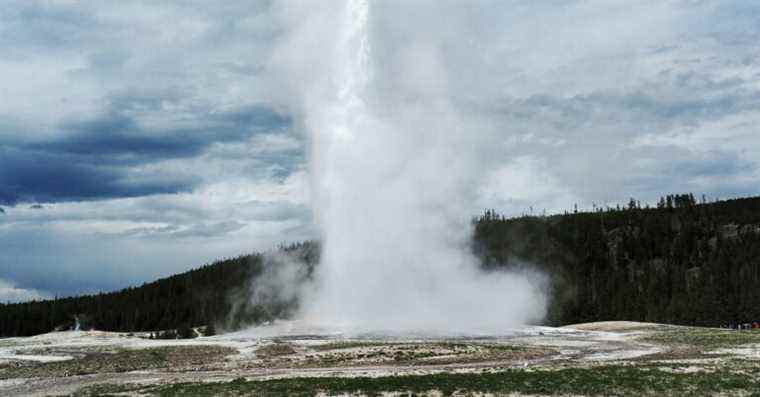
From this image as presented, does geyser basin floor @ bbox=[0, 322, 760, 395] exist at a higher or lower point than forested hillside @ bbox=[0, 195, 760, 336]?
lower

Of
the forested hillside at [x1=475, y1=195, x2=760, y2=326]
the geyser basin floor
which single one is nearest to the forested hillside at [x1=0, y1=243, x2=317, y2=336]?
the forested hillside at [x1=475, y1=195, x2=760, y2=326]

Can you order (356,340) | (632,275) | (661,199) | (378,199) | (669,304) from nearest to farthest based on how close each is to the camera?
1. (356,340)
2. (378,199)
3. (669,304)
4. (632,275)
5. (661,199)

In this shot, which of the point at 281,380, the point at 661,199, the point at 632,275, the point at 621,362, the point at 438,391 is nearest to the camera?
the point at 438,391

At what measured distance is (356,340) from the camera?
4394 centimetres

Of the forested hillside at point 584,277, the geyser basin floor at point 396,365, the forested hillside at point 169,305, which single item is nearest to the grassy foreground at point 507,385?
the geyser basin floor at point 396,365

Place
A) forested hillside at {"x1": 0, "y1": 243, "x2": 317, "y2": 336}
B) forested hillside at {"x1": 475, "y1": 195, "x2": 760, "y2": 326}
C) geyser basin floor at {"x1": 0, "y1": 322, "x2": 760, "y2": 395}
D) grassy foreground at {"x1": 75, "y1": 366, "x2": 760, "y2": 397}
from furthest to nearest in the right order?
1. forested hillside at {"x1": 0, "y1": 243, "x2": 317, "y2": 336}
2. forested hillside at {"x1": 475, "y1": 195, "x2": 760, "y2": 326}
3. geyser basin floor at {"x1": 0, "y1": 322, "x2": 760, "y2": 395}
4. grassy foreground at {"x1": 75, "y1": 366, "x2": 760, "y2": 397}

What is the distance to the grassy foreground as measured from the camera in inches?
882

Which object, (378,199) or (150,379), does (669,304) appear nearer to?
(378,199)

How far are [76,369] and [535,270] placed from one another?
357ft

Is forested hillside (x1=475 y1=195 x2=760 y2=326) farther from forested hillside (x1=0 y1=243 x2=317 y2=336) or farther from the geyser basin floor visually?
the geyser basin floor

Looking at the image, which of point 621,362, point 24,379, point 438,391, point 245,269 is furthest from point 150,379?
point 245,269

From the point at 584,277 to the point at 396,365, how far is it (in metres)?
105

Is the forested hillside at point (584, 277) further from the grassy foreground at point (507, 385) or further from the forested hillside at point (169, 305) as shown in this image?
the grassy foreground at point (507, 385)

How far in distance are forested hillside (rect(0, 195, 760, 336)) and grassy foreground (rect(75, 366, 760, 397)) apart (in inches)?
2315
